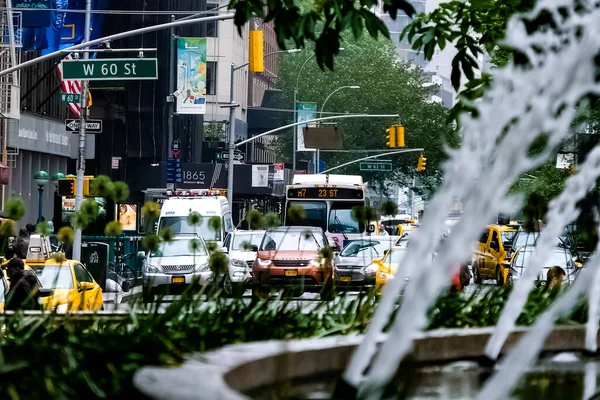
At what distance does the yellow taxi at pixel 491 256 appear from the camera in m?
38.7

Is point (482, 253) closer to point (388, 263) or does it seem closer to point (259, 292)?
point (388, 263)

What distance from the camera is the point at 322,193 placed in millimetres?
44625

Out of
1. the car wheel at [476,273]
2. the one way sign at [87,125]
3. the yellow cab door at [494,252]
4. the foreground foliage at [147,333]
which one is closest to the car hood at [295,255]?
the one way sign at [87,125]

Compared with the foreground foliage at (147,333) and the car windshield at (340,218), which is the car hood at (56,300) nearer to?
the foreground foliage at (147,333)

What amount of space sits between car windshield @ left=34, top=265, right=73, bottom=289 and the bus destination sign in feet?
74.6

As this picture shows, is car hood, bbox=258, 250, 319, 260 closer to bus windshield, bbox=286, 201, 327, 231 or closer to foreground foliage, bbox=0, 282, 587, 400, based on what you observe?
bus windshield, bbox=286, 201, 327, 231

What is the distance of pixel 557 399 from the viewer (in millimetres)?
7668

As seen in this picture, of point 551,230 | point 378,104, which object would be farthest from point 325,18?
point 378,104

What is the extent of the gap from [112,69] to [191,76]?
2993cm

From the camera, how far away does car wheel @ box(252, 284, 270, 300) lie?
971 cm

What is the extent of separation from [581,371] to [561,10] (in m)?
2.28

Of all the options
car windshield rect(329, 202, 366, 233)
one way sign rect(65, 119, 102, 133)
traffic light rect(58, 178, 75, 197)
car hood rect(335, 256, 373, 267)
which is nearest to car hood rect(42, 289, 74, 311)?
one way sign rect(65, 119, 102, 133)

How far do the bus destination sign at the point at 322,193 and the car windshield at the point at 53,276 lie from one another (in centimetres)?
2275

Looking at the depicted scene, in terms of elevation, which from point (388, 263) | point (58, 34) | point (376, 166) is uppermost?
point (58, 34)
